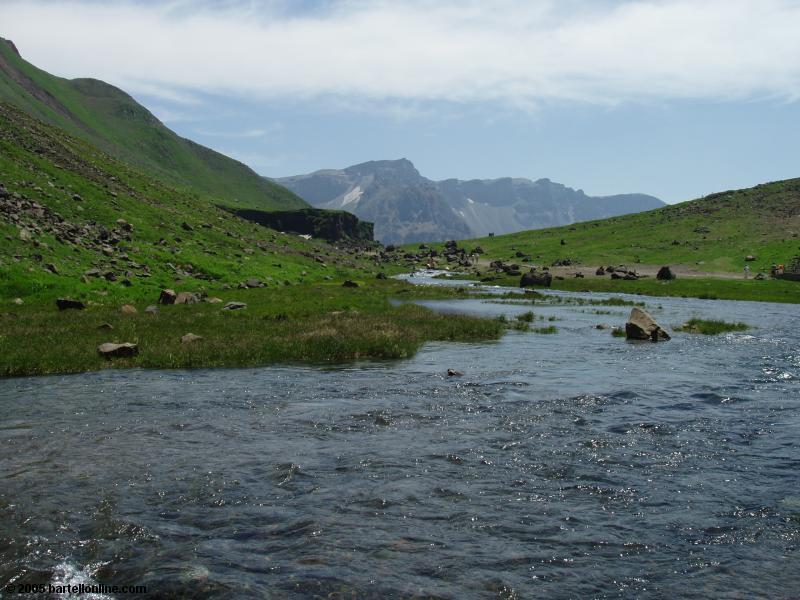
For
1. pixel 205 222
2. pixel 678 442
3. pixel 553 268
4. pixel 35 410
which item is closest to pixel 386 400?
pixel 678 442

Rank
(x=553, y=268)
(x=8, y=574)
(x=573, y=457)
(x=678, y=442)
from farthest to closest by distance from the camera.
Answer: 1. (x=553, y=268)
2. (x=678, y=442)
3. (x=573, y=457)
4. (x=8, y=574)

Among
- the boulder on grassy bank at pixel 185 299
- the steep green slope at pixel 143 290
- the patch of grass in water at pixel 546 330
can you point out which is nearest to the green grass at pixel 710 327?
the patch of grass in water at pixel 546 330

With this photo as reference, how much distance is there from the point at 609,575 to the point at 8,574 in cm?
876

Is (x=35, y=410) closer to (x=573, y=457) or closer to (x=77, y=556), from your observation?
(x=77, y=556)

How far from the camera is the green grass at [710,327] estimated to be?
38.4 meters

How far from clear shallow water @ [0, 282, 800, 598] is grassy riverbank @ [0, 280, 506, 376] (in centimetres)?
257

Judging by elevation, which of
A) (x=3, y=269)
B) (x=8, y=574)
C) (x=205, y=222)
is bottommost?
(x=8, y=574)

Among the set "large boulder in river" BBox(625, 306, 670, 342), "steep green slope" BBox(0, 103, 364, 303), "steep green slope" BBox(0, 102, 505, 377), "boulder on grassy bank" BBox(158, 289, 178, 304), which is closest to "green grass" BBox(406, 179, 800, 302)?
"steep green slope" BBox(0, 102, 505, 377)

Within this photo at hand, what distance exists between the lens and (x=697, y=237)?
407 feet

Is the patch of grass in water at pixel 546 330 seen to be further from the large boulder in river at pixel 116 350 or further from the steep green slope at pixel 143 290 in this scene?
the large boulder in river at pixel 116 350

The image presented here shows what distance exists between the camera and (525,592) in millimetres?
8102

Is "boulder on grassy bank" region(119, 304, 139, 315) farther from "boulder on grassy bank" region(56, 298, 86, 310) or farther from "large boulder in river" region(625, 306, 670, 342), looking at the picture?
"large boulder in river" region(625, 306, 670, 342)

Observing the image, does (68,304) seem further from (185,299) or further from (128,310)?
(185,299)

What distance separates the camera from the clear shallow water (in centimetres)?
845
